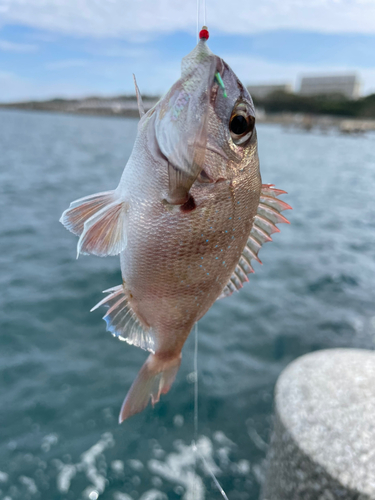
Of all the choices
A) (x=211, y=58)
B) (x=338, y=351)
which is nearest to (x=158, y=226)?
(x=211, y=58)

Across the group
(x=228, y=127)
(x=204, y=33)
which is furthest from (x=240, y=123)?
(x=204, y=33)

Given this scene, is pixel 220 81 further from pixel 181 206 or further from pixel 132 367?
pixel 132 367

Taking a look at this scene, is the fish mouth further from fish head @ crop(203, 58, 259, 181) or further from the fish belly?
the fish belly

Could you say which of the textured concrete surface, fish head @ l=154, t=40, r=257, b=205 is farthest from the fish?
the textured concrete surface

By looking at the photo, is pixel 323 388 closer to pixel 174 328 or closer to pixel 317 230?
pixel 174 328

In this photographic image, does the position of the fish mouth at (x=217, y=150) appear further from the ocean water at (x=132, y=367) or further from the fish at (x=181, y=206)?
the ocean water at (x=132, y=367)
